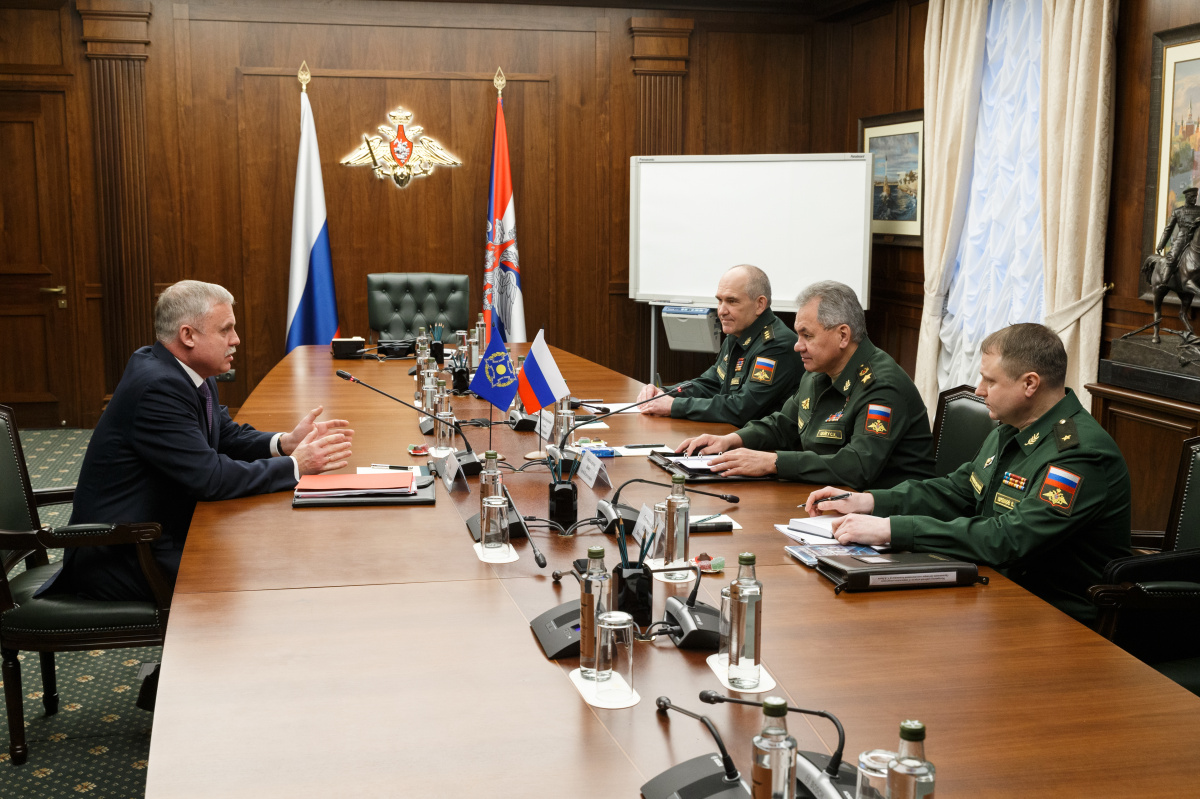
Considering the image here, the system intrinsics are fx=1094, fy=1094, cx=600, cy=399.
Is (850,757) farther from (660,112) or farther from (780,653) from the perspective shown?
(660,112)

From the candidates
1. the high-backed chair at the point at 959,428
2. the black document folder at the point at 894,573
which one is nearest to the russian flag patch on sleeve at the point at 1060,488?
the black document folder at the point at 894,573

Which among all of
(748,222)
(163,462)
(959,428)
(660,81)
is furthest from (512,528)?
(660,81)

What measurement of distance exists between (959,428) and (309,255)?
4.94m

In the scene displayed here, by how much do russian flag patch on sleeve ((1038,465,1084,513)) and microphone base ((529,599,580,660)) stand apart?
115 cm

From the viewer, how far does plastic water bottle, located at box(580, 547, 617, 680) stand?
1.69 m

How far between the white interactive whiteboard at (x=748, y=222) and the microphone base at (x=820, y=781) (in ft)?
17.8

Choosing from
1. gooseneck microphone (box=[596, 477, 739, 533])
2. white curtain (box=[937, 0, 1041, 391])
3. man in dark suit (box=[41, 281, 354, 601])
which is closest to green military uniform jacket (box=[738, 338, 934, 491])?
gooseneck microphone (box=[596, 477, 739, 533])

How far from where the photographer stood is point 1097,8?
4.97 m

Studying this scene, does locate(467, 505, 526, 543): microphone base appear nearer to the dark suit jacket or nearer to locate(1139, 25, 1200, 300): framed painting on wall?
the dark suit jacket

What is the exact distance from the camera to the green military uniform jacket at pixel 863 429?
3.14 m

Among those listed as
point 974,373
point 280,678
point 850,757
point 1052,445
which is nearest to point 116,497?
point 280,678

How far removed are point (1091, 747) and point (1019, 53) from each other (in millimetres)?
5065

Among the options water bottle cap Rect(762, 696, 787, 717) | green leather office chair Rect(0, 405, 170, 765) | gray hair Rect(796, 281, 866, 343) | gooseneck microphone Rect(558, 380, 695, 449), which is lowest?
green leather office chair Rect(0, 405, 170, 765)

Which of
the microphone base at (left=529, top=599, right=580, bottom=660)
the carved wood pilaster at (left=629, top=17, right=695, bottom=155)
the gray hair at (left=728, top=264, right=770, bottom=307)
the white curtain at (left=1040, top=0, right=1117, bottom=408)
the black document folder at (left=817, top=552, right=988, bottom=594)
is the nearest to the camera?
the microphone base at (left=529, top=599, right=580, bottom=660)
